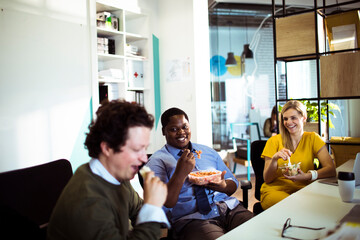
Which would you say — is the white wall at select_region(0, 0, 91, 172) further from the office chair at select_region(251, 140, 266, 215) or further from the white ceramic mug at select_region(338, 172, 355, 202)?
the white ceramic mug at select_region(338, 172, 355, 202)

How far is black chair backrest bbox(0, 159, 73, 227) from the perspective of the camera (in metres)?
1.30

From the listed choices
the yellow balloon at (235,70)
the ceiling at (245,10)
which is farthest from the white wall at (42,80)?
the yellow balloon at (235,70)

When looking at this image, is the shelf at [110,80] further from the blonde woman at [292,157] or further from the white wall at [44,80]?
the blonde woman at [292,157]

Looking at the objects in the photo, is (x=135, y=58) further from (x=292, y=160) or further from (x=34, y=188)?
(x=34, y=188)

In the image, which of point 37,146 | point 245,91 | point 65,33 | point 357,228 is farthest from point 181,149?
point 245,91

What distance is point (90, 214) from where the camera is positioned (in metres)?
0.98

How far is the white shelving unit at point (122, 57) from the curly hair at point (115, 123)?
9.30 feet

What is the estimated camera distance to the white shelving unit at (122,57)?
3980 millimetres

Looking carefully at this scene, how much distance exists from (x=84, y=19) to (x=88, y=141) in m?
3.01

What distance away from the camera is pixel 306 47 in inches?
126

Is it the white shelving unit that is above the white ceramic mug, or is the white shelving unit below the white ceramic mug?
above

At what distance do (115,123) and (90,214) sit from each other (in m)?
0.30

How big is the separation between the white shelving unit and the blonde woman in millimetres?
2307

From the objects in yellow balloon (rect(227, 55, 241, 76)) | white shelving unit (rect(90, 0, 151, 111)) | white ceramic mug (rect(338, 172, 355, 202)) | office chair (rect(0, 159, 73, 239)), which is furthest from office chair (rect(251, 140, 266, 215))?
A: yellow balloon (rect(227, 55, 241, 76))
